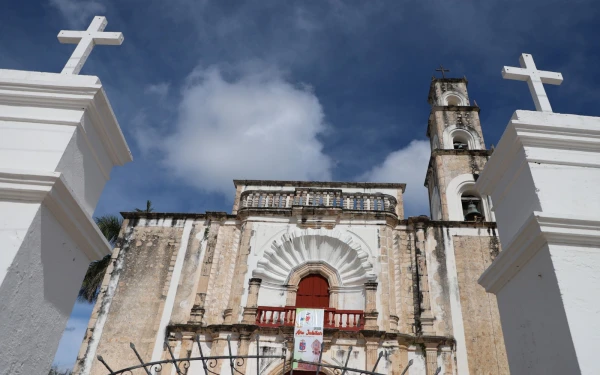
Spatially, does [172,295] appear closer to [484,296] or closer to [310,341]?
[310,341]

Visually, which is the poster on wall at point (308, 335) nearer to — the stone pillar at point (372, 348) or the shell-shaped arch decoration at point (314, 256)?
the stone pillar at point (372, 348)

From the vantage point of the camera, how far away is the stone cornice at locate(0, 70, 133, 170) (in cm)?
344

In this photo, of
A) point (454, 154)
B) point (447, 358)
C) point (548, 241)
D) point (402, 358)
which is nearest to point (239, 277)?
point (402, 358)

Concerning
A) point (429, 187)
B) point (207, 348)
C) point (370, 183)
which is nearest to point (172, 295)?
point (207, 348)

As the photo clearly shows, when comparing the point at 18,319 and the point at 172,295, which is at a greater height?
the point at 172,295

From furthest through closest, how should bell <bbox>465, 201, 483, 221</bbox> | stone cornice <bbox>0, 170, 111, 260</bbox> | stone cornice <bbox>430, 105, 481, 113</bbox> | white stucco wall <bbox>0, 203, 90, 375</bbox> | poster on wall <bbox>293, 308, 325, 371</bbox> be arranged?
stone cornice <bbox>430, 105, 481, 113</bbox> < bell <bbox>465, 201, 483, 221</bbox> < poster on wall <bbox>293, 308, 325, 371</bbox> < stone cornice <bbox>0, 170, 111, 260</bbox> < white stucco wall <bbox>0, 203, 90, 375</bbox>

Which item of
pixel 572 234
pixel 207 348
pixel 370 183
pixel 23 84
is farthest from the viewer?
pixel 370 183

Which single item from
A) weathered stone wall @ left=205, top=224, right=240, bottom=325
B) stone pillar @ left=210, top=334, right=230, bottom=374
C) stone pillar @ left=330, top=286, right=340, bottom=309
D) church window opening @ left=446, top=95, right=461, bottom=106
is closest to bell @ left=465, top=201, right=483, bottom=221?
stone pillar @ left=330, top=286, right=340, bottom=309

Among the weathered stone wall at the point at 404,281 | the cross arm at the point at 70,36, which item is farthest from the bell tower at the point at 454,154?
the cross arm at the point at 70,36

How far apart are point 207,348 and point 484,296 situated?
7.83 metres

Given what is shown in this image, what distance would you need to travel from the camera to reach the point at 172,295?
12.3m

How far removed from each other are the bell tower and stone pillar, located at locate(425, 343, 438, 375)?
4.64 meters

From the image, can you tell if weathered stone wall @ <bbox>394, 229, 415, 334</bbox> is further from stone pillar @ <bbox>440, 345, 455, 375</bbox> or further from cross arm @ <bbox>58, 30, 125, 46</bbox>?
cross arm @ <bbox>58, 30, 125, 46</bbox>

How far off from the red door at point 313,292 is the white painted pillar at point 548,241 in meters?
8.47
